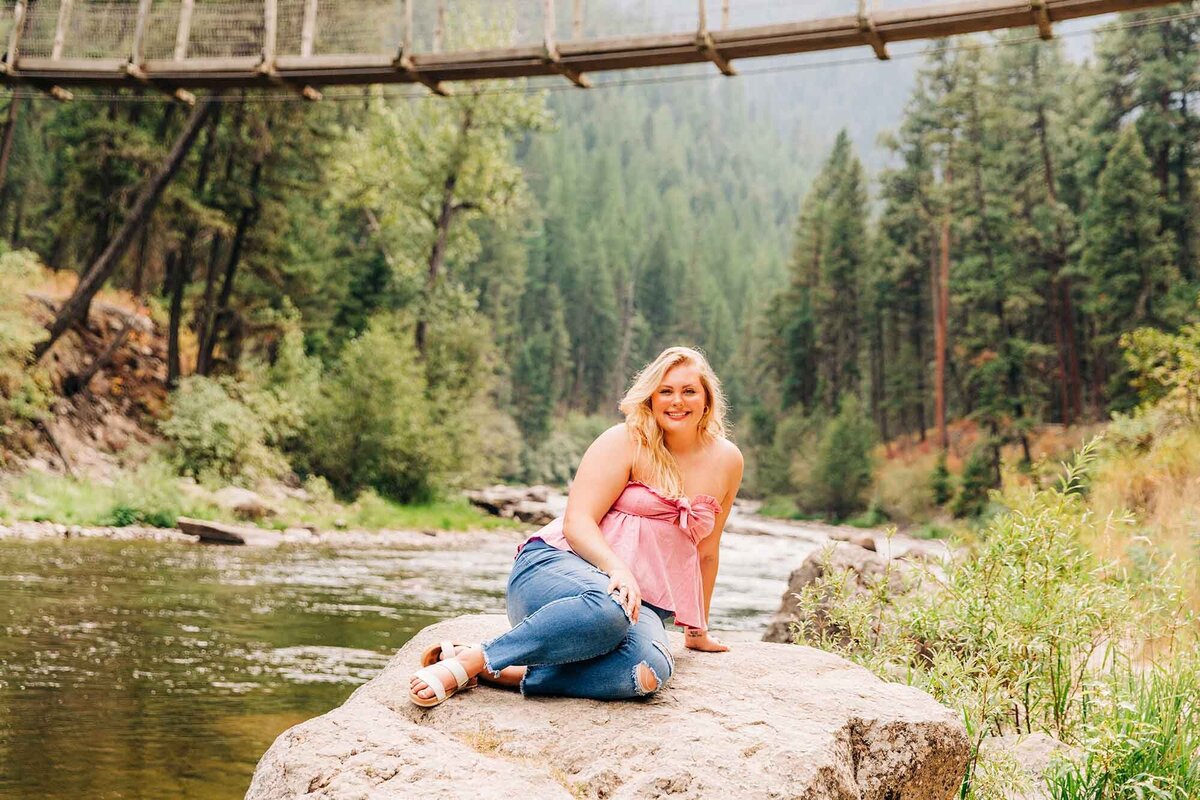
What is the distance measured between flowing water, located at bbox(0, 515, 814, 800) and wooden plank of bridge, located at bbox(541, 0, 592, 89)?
6210mm

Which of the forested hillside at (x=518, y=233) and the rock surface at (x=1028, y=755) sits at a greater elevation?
the forested hillside at (x=518, y=233)

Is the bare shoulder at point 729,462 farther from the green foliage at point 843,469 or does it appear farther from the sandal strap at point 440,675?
the green foliage at point 843,469

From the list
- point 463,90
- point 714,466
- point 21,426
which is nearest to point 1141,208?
point 463,90

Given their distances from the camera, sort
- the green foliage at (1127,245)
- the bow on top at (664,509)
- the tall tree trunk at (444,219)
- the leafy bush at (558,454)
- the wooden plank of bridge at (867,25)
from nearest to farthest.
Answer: the bow on top at (664,509) < the wooden plank of bridge at (867,25) < the tall tree trunk at (444,219) < the green foliage at (1127,245) < the leafy bush at (558,454)

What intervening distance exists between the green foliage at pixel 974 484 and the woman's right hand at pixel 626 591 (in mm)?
31665

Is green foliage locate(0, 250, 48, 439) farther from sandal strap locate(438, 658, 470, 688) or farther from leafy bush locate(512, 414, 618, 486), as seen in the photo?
leafy bush locate(512, 414, 618, 486)

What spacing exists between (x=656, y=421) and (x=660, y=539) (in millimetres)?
457

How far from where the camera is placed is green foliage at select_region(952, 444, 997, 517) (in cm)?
3341

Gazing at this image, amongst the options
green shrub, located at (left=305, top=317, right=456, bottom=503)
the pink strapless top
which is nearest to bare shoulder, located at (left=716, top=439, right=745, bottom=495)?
the pink strapless top

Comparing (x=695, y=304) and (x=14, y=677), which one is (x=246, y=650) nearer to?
(x=14, y=677)

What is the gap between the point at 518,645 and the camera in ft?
11.2

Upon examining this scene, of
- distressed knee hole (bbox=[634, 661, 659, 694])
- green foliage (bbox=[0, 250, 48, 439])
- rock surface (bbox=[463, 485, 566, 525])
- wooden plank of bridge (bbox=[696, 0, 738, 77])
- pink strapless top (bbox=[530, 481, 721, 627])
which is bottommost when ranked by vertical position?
rock surface (bbox=[463, 485, 566, 525])

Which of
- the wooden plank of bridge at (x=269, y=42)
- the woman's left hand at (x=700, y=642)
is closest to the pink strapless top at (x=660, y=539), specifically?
the woman's left hand at (x=700, y=642)

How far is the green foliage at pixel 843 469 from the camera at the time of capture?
144ft
